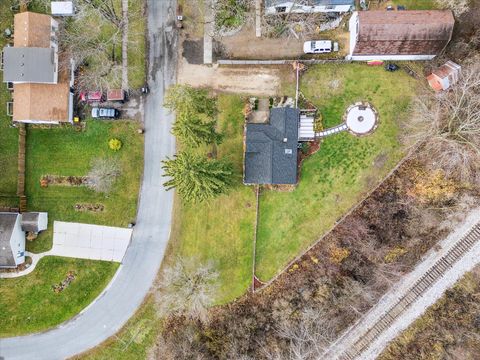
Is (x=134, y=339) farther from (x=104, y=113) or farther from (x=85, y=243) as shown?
(x=104, y=113)

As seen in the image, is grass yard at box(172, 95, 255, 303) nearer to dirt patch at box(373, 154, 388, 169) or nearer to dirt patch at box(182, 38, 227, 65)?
dirt patch at box(182, 38, 227, 65)

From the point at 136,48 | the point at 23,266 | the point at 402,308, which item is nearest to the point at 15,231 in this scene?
the point at 23,266

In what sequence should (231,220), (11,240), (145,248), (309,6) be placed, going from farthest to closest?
(145,248) < (231,220) < (11,240) < (309,6)

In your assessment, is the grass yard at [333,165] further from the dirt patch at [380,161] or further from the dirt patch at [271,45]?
the dirt patch at [271,45]

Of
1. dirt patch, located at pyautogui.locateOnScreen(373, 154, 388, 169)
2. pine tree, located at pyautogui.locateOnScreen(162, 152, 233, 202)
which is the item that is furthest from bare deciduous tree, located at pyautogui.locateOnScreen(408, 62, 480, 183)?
pine tree, located at pyautogui.locateOnScreen(162, 152, 233, 202)

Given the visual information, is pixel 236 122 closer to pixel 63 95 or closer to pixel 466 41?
pixel 63 95

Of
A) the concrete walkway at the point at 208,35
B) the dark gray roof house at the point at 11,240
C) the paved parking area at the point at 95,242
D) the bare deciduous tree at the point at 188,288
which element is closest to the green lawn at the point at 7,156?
the dark gray roof house at the point at 11,240

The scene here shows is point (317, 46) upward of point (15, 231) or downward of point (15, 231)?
upward

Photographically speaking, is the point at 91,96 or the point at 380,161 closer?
the point at 380,161
